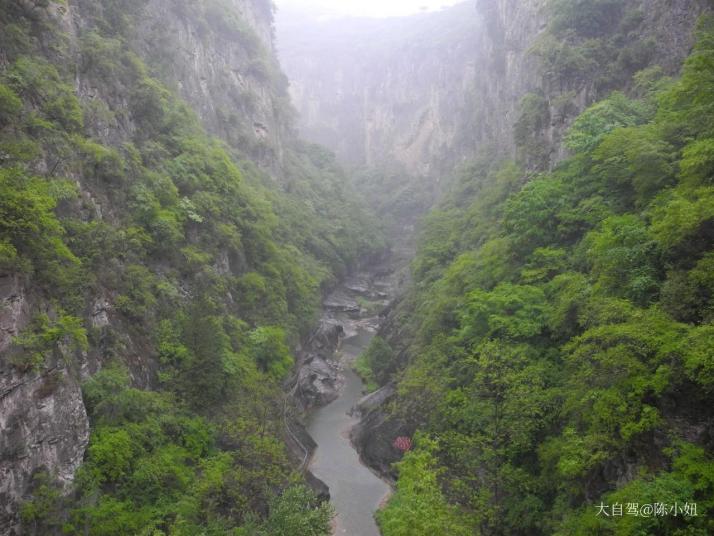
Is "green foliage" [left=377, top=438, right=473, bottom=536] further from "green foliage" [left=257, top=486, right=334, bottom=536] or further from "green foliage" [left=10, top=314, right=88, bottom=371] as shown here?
"green foliage" [left=10, top=314, right=88, bottom=371]

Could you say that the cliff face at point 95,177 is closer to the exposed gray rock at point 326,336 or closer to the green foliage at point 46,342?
the green foliage at point 46,342

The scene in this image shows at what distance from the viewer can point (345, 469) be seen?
3056cm

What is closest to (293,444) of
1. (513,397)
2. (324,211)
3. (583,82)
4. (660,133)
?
(513,397)

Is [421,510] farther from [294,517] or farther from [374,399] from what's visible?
[374,399]

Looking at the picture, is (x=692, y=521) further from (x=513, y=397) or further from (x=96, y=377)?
(x=96, y=377)

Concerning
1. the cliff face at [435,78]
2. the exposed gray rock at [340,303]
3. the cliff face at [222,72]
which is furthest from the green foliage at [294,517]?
the cliff face at [222,72]

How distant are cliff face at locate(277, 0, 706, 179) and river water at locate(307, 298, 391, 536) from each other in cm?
2475

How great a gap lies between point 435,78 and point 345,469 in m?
97.3

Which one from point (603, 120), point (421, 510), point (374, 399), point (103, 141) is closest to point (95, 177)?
point (103, 141)

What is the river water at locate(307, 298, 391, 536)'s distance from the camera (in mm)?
26250

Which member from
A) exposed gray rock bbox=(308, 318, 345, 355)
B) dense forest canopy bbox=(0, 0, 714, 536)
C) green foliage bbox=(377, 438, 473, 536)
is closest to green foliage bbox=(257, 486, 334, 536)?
dense forest canopy bbox=(0, 0, 714, 536)

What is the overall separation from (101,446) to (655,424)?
19.0m

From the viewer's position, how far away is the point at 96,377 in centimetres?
2056

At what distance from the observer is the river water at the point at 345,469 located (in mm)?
26250
